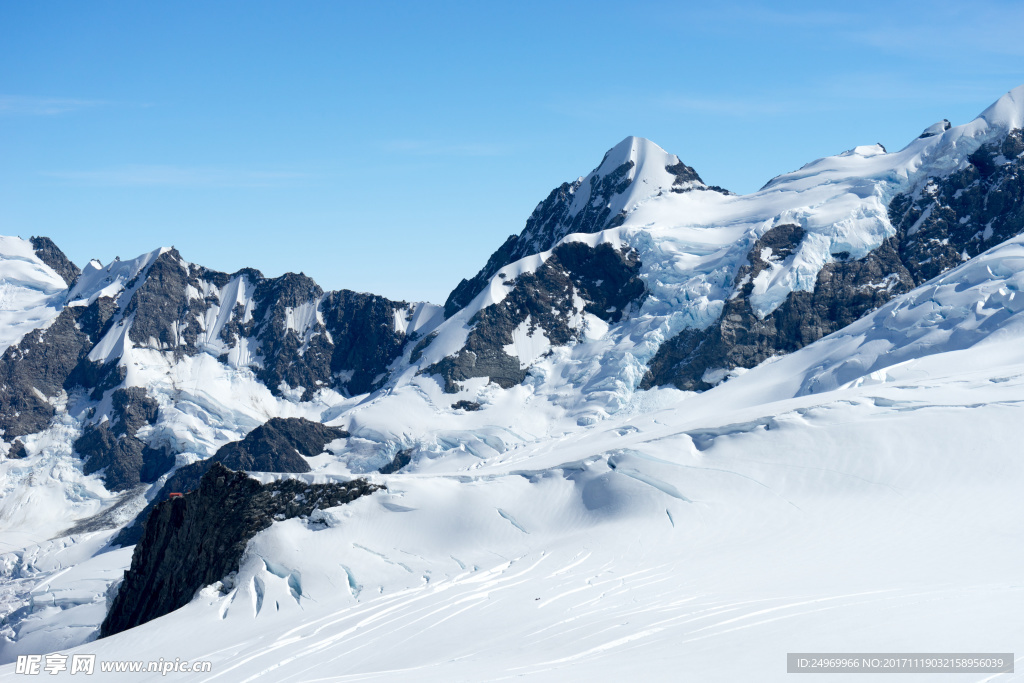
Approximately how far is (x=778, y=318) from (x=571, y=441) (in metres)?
54.3

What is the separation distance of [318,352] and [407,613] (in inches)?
4995

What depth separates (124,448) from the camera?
132375mm

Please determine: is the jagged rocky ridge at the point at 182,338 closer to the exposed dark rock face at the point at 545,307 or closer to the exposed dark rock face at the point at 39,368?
the exposed dark rock face at the point at 39,368

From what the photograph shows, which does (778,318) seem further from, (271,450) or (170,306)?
(170,306)

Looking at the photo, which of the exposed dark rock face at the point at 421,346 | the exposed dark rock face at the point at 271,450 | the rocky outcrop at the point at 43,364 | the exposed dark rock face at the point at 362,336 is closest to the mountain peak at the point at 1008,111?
the exposed dark rock face at the point at 421,346

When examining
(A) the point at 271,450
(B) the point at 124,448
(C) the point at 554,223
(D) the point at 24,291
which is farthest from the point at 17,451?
(C) the point at 554,223

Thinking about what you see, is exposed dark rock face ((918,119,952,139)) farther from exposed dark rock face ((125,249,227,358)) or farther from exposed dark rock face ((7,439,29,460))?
exposed dark rock face ((7,439,29,460))

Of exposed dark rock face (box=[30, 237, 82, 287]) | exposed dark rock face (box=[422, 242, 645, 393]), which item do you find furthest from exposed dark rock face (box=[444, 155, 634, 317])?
exposed dark rock face (box=[30, 237, 82, 287])

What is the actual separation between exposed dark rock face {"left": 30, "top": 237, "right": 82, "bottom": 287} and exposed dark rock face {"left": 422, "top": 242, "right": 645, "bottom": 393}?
11105 centimetres

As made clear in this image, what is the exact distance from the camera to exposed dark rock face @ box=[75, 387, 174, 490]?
130250 mm

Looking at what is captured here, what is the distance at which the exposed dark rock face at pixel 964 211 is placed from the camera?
119 m

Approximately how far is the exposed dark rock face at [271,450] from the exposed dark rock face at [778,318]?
43634 millimetres

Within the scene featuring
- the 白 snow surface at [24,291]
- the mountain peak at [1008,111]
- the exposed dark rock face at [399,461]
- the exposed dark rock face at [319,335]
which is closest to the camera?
the exposed dark rock face at [399,461]

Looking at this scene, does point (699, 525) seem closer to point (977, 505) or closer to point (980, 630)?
point (977, 505)
